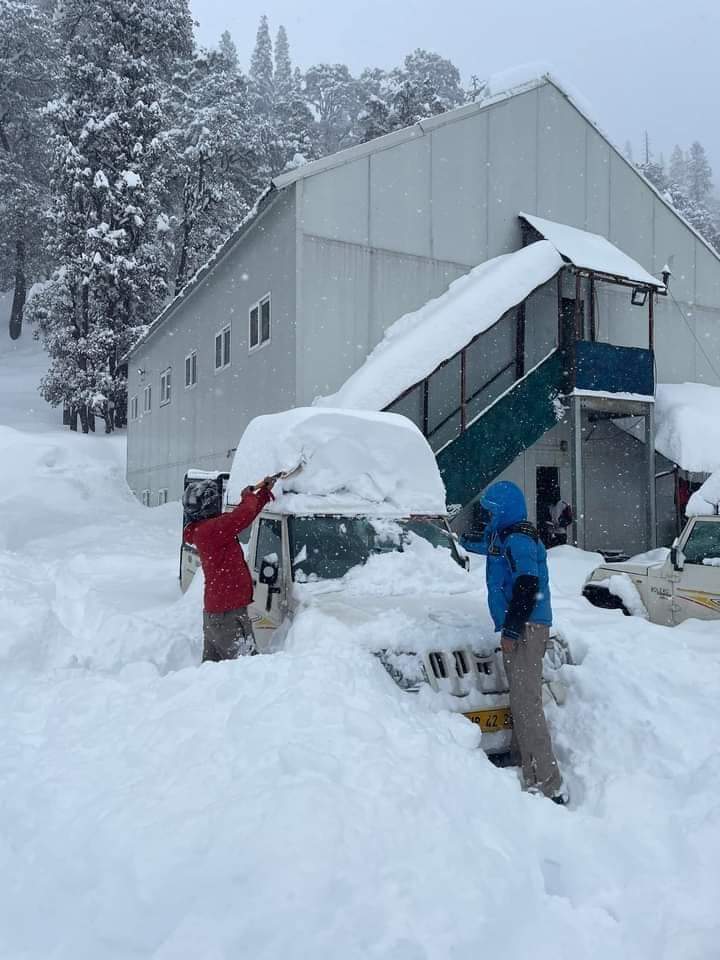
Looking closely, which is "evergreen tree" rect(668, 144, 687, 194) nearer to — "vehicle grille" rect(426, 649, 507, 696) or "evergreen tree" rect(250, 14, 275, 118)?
"evergreen tree" rect(250, 14, 275, 118)

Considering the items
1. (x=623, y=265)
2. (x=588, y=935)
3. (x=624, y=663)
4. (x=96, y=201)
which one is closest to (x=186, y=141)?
(x=96, y=201)

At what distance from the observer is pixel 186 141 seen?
1416 inches

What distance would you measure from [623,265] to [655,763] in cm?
1314

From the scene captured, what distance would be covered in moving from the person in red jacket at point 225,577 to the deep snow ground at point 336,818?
637 millimetres

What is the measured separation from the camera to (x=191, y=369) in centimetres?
2081

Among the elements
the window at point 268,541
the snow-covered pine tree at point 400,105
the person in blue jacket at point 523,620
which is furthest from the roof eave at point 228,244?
the snow-covered pine tree at point 400,105

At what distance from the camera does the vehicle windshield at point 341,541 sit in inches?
221

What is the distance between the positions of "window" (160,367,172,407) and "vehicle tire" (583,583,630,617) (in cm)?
1745

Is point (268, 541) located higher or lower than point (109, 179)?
lower

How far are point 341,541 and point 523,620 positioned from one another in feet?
6.12

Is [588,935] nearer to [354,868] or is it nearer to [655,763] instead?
[354,868]

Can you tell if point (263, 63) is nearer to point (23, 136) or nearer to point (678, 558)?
point (23, 136)

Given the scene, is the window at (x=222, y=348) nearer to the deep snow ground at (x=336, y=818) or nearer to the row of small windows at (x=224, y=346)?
the row of small windows at (x=224, y=346)

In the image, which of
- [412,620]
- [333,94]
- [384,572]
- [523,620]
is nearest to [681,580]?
[384,572]
